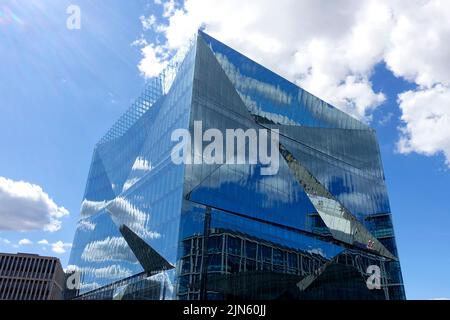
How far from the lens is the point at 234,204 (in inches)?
1845

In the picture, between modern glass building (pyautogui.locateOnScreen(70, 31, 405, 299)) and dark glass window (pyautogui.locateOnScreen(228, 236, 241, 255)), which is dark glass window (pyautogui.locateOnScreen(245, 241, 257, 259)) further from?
dark glass window (pyautogui.locateOnScreen(228, 236, 241, 255))

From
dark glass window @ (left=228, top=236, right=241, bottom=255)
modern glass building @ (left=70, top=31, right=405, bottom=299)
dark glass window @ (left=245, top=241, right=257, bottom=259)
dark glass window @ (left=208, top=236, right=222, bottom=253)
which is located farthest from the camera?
dark glass window @ (left=245, top=241, right=257, bottom=259)

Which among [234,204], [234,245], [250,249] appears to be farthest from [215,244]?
[234,204]

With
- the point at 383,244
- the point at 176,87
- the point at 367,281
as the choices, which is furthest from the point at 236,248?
the point at 383,244

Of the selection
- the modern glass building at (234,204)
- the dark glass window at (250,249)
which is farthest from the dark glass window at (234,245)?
the dark glass window at (250,249)

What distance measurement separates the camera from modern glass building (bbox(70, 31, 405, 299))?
42812 mm

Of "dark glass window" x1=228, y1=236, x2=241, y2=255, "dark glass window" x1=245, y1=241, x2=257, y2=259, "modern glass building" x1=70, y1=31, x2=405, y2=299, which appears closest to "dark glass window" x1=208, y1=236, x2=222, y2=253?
"modern glass building" x1=70, y1=31, x2=405, y2=299

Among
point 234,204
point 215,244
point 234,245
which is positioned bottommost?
point 215,244

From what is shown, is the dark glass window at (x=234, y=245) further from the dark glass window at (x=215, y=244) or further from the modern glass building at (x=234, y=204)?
the dark glass window at (x=215, y=244)

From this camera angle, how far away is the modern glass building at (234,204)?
4281 cm

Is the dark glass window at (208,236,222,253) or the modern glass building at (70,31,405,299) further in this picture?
the modern glass building at (70,31,405,299)

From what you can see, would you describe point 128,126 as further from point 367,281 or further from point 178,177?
point 367,281

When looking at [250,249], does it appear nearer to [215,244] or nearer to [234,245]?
[234,245]
